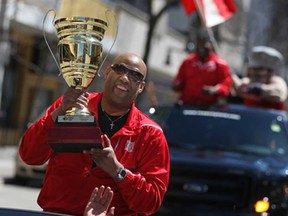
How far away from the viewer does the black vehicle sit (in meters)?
7.22

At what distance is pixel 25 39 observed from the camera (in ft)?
77.9

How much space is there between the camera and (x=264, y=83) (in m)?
9.78

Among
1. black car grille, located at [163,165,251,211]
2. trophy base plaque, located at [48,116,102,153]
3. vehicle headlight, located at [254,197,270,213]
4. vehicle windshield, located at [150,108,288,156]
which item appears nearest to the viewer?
trophy base plaque, located at [48,116,102,153]

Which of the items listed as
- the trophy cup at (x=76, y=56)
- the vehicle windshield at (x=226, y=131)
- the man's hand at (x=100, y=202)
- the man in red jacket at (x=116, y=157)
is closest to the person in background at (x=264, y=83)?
the vehicle windshield at (x=226, y=131)

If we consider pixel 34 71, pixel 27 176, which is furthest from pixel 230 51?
pixel 27 176

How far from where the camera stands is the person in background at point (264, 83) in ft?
30.9

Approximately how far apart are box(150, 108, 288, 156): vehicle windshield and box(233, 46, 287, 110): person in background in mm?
890

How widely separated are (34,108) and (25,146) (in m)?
20.5

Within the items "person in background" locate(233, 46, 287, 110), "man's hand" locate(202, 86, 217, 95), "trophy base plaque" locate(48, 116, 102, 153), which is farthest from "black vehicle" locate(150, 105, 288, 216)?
"trophy base plaque" locate(48, 116, 102, 153)

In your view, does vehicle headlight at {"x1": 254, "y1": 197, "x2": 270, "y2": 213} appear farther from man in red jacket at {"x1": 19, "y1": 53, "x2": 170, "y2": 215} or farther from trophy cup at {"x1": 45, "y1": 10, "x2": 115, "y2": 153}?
trophy cup at {"x1": 45, "y1": 10, "x2": 115, "y2": 153}

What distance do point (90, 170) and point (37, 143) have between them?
12.6 inches

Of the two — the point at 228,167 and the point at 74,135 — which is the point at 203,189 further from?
the point at 74,135

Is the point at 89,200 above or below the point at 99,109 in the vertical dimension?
below

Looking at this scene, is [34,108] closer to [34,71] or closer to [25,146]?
[34,71]
